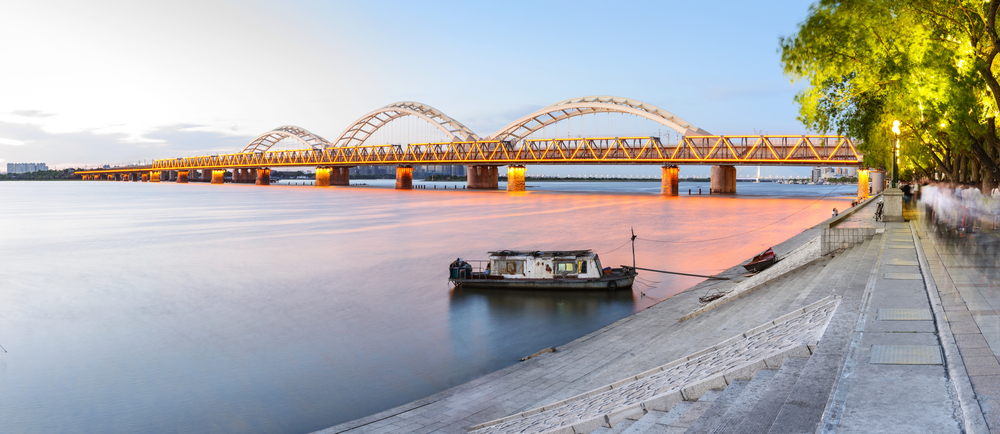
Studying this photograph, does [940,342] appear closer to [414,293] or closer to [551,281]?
[551,281]

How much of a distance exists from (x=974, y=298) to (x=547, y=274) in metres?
16.4

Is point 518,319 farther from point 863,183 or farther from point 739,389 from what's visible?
point 863,183

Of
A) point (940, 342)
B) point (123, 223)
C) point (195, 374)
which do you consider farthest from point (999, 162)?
point (123, 223)

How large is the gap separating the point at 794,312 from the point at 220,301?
22.4 metres

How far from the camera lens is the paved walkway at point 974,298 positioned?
542 cm

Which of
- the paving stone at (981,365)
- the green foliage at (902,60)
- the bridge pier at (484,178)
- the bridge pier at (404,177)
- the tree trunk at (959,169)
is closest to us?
the paving stone at (981,365)

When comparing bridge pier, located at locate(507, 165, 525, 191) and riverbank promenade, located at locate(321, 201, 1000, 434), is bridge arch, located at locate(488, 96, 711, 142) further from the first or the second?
riverbank promenade, located at locate(321, 201, 1000, 434)

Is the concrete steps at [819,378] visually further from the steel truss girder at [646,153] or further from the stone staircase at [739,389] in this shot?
the steel truss girder at [646,153]

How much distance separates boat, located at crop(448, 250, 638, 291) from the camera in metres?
24.0

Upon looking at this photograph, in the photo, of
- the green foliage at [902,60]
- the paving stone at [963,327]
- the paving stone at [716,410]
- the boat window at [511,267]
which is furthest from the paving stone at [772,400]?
the boat window at [511,267]

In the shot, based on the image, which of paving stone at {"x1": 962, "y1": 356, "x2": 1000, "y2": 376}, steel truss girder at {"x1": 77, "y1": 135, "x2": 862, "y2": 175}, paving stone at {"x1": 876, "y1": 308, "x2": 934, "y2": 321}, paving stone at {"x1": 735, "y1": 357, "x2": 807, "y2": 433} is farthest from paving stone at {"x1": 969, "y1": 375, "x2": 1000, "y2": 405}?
steel truss girder at {"x1": 77, "y1": 135, "x2": 862, "y2": 175}

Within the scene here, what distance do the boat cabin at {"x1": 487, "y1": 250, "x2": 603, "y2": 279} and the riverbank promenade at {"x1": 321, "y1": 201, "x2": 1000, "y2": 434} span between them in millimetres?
5408

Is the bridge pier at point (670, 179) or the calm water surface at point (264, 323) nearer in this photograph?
the calm water surface at point (264, 323)

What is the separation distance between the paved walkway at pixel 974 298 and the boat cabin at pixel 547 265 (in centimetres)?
1142
